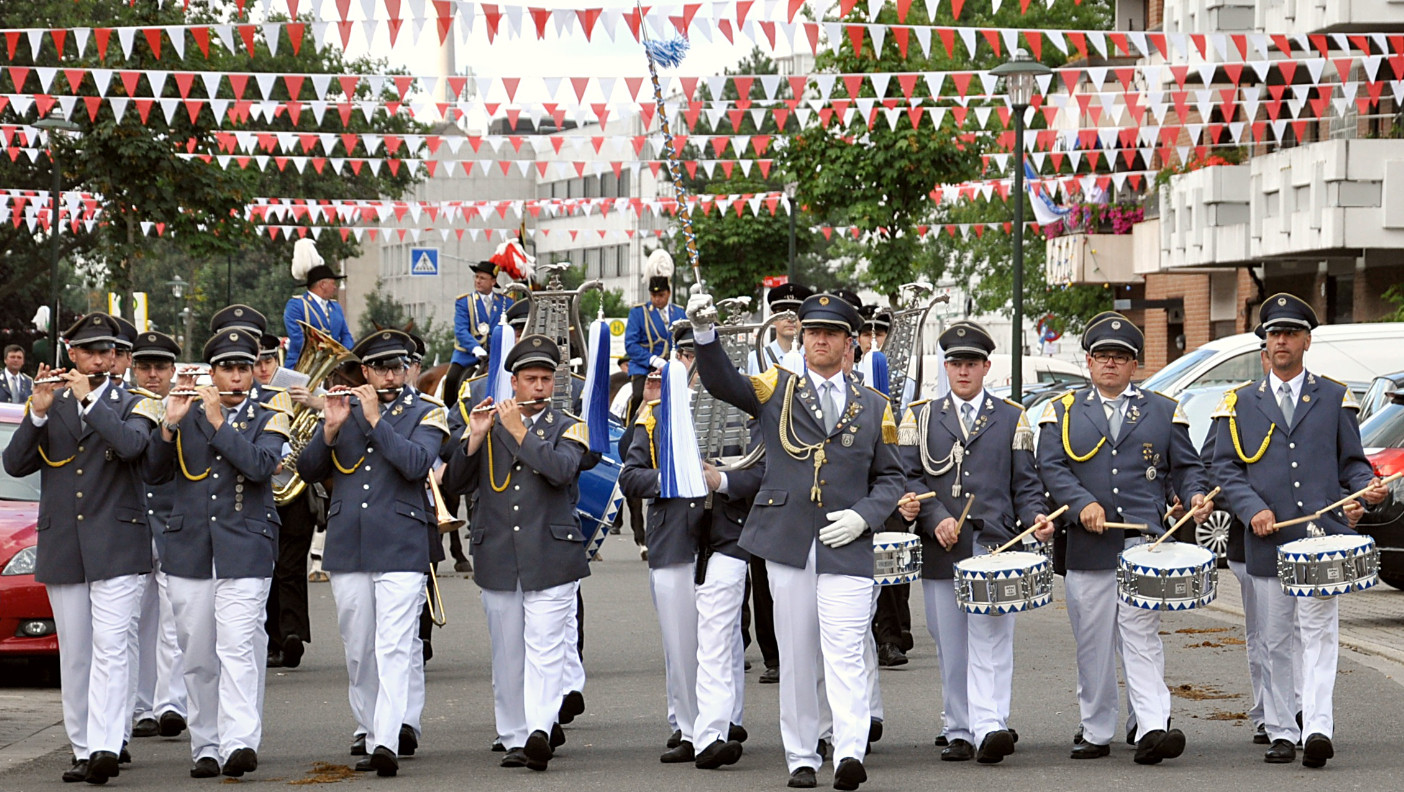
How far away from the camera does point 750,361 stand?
11023 millimetres

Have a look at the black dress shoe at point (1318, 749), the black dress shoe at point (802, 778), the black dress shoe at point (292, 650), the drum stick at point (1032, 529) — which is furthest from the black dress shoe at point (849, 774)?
the black dress shoe at point (292, 650)

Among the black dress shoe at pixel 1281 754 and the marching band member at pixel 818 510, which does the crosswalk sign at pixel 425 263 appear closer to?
the marching band member at pixel 818 510

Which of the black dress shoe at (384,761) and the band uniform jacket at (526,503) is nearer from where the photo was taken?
the black dress shoe at (384,761)

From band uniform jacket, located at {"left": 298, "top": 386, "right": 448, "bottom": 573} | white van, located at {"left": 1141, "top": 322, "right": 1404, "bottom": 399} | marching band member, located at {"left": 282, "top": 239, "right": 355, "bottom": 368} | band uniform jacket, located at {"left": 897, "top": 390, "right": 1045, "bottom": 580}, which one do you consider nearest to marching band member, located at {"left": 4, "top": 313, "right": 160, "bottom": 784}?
band uniform jacket, located at {"left": 298, "top": 386, "right": 448, "bottom": 573}

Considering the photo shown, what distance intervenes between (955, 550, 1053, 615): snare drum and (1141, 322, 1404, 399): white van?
13.9 m

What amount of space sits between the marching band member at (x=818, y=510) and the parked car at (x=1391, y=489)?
22.5 feet

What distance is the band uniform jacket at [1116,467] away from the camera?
32.1 ft

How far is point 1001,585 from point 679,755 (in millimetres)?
1776

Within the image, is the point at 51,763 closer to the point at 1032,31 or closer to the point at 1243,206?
the point at 1032,31

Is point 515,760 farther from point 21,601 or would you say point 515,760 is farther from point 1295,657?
point 21,601

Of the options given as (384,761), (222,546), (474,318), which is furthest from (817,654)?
(474,318)

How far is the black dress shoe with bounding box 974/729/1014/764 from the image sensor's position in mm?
9430

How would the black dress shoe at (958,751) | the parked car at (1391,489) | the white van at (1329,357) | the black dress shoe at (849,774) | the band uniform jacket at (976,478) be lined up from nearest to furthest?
1. the black dress shoe at (849,774)
2. the black dress shoe at (958,751)
3. the band uniform jacket at (976,478)
4. the parked car at (1391,489)
5. the white van at (1329,357)

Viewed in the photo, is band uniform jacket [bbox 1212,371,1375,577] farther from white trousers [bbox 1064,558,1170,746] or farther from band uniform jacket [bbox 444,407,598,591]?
band uniform jacket [bbox 444,407,598,591]
